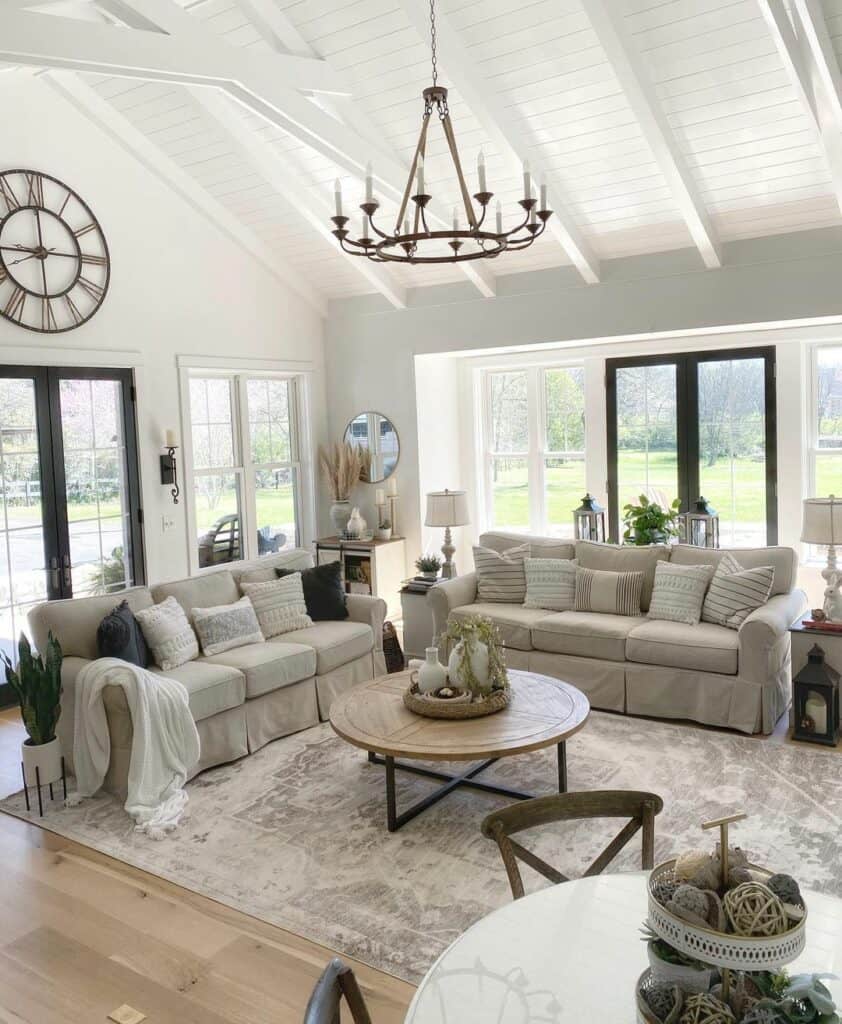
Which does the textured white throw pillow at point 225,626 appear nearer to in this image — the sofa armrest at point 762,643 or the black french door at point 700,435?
the sofa armrest at point 762,643

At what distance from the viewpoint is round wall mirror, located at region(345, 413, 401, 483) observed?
7707 millimetres

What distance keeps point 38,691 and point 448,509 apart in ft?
10.2

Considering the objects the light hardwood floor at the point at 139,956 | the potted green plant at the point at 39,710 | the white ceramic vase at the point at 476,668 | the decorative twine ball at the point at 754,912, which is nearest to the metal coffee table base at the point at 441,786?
the white ceramic vase at the point at 476,668

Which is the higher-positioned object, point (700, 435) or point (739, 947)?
point (700, 435)

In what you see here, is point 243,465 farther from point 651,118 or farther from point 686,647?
point 651,118

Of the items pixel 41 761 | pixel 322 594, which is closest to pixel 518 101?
pixel 322 594

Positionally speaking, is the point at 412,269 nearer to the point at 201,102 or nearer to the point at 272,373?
the point at 272,373

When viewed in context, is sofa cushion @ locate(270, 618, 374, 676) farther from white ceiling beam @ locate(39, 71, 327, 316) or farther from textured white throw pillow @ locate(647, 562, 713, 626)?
white ceiling beam @ locate(39, 71, 327, 316)

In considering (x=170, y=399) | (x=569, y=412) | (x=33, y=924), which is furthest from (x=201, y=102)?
(x=33, y=924)

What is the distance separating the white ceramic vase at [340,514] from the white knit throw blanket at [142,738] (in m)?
3.51

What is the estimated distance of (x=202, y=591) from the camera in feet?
17.3

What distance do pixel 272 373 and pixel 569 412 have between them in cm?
250

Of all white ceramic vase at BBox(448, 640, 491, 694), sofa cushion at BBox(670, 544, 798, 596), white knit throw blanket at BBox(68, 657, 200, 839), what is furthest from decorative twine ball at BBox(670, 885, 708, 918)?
sofa cushion at BBox(670, 544, 798, 596)

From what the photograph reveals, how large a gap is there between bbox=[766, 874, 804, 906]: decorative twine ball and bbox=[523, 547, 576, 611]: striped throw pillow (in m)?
4.44
